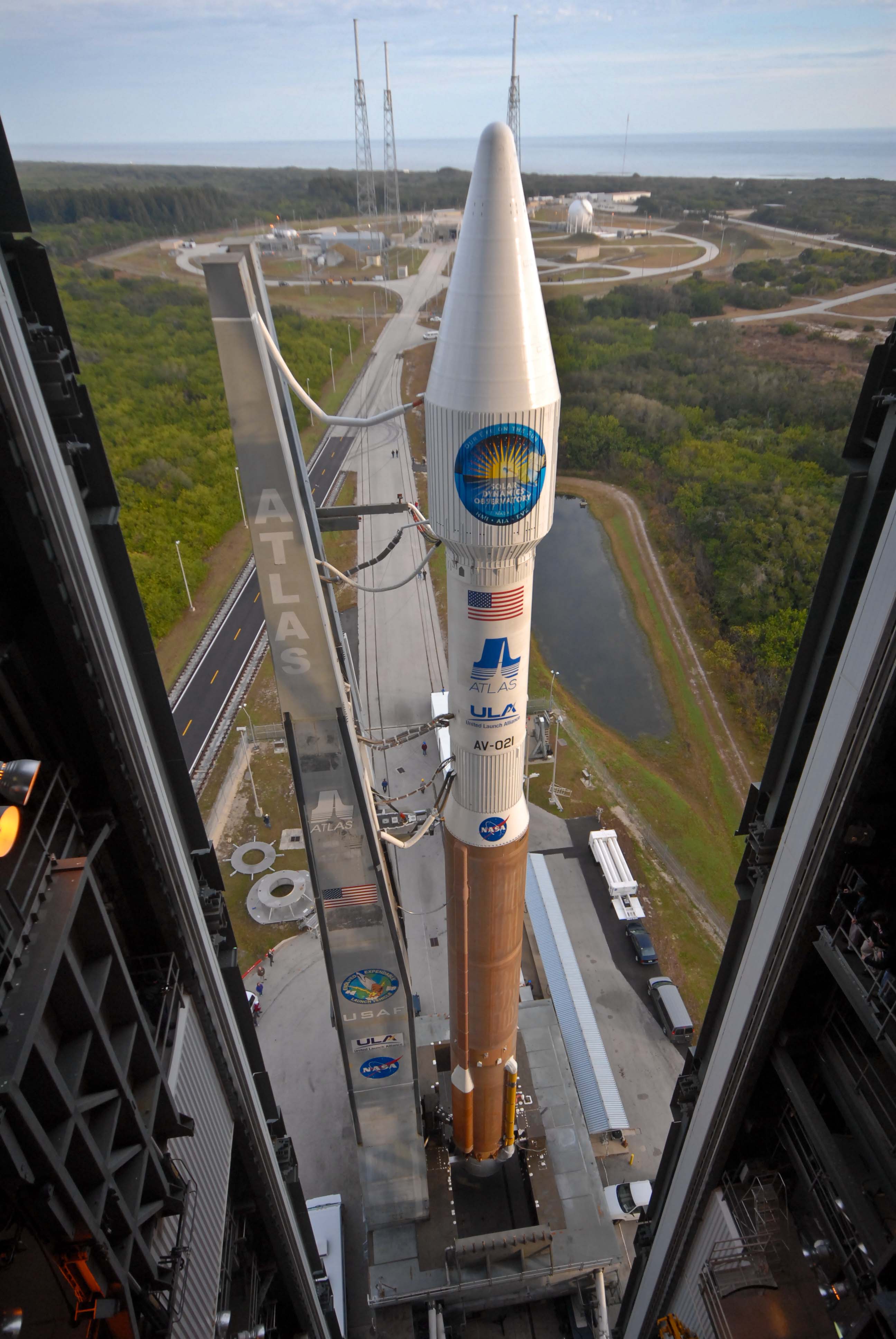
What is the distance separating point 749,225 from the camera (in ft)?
271

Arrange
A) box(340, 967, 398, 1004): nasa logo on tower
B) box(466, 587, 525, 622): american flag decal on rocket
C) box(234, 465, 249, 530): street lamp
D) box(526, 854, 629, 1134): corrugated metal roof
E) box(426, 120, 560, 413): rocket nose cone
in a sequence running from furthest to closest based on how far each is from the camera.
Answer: box(526, 854, 629, 1134): corrugated metal roof < box(340, 967, 398, 1004): nasa logo on tower < box(466, 587, 525, 622): american flag decal on rocket < box(234, 465, 249, 530): street lamp < box(426, 120, 560, 413): rocket nose cone

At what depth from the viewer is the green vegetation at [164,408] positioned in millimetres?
39469

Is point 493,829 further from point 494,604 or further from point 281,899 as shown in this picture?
point 281,899

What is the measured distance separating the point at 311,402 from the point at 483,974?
9.51 m

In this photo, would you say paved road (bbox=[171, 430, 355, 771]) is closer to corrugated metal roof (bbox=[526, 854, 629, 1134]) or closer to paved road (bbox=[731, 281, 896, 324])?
corrugated metal roof (bbox=[526, 854, 629, 1134])

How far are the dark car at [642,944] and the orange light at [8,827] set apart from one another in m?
20.3

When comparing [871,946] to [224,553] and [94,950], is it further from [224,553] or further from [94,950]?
[224,553]

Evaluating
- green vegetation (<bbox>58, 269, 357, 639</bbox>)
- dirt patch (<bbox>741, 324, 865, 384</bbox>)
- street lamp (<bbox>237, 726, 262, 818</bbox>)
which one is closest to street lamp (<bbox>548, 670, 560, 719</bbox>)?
street lamp (<bbox>237, 726, 262, 818</bbox>)

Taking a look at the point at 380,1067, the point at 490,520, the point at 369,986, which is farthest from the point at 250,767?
the point at 490,520

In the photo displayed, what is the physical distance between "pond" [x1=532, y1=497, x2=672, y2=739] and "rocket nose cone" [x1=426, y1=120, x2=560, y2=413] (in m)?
23.4

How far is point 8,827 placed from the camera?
16.2 feet

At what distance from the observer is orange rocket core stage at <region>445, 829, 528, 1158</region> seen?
11.9 metres

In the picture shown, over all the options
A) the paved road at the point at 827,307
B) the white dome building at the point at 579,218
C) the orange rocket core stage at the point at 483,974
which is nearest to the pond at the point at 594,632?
the orange rocket core stage at the point at 483,974

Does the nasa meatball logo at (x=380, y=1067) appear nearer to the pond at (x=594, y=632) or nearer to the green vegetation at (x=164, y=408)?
the pond at (x=594, y=632)
